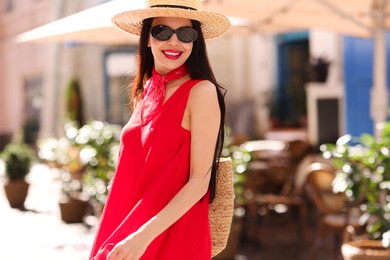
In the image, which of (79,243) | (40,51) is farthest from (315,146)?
(40,51)

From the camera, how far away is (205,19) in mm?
2877

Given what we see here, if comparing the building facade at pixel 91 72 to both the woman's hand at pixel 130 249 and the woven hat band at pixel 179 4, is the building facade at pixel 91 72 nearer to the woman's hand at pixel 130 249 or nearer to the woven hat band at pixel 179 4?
the woven hat band at pixel 179 4

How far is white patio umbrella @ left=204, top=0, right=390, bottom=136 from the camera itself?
7.28m

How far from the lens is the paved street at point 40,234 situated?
26.2ft

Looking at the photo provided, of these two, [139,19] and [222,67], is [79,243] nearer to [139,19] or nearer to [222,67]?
[139,19]

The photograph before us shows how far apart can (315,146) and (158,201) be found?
10.1 m

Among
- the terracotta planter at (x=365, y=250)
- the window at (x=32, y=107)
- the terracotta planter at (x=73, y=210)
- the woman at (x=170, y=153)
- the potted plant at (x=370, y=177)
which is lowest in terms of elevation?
the window at (x=32, y=107)

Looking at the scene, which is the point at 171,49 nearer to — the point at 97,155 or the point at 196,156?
the point at 196,156

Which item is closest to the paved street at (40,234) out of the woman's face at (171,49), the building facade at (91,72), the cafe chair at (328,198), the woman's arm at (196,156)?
the cafe chair at (328,198)

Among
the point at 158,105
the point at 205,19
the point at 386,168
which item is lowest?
the point at 386,168

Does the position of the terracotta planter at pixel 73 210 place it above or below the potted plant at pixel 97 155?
below

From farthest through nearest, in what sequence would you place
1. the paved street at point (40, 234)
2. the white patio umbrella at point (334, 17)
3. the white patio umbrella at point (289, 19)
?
the paved street at point (40, 234), the white patio umbrella at point (334, 17), the white patio umbrella at point (289, 19)

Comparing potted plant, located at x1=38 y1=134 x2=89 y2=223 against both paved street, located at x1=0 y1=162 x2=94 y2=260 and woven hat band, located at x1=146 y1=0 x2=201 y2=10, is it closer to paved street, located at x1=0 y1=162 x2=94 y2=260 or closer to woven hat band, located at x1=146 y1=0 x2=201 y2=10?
paved street, located at x1=0 y1=162 x2=94 y2=260

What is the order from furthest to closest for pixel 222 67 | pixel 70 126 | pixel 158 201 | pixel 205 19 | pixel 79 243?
pixel 222 67 < pixel 70 126 < pixel 79 243 < pixel 205 19 < pixel 158 201
